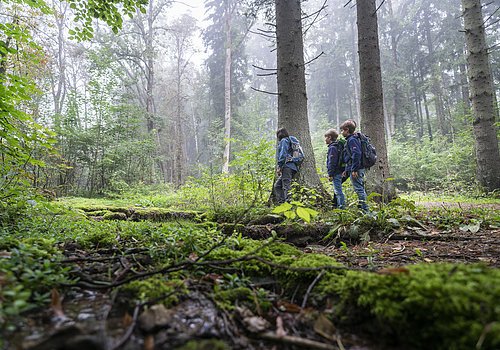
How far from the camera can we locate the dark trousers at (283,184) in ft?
18.2

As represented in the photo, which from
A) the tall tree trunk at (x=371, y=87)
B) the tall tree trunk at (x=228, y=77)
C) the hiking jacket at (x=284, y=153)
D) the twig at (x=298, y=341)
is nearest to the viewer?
the twig at (x=298, y=341)

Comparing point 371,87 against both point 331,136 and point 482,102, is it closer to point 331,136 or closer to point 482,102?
point 331,136

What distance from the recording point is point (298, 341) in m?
1.03

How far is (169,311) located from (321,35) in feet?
142

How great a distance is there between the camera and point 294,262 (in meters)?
1.76

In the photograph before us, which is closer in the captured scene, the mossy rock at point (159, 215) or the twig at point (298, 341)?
the twig at point (298, 341)

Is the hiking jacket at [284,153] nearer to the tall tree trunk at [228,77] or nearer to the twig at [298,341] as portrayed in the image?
the twig at [298,341]

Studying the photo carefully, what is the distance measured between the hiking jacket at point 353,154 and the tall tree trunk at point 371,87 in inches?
56.9

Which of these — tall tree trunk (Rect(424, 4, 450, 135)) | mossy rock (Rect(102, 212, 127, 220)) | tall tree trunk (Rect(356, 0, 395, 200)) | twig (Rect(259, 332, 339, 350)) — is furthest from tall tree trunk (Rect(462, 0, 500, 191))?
tall tree trunk (Rect(424, 4, 450, 135))

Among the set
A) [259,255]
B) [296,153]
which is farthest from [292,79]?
[259,255]

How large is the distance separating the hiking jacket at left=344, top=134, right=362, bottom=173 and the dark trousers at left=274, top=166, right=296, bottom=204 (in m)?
1.16

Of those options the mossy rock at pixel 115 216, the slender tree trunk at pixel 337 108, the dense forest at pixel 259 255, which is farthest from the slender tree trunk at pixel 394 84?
the mossy rock at pixel 115 216

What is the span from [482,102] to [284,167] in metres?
7.15

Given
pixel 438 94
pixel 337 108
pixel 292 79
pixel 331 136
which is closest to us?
pixel 331 136
